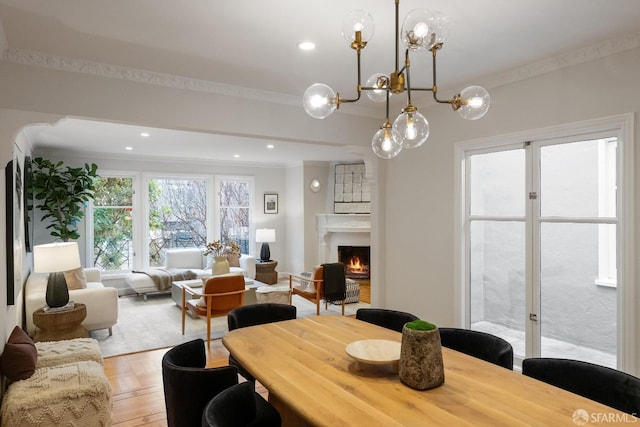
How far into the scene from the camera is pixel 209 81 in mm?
3428

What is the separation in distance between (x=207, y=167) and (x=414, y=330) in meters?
7.28

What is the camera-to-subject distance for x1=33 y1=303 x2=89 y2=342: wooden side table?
376 cm

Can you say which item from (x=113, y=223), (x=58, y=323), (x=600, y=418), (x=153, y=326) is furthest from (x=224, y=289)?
(x=113, y=223)

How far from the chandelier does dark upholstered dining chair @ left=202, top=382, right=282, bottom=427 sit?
1257mm

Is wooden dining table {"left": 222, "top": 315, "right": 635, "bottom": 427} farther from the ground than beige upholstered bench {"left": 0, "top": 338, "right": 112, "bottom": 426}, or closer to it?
farther from the ground

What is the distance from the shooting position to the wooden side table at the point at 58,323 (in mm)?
3758

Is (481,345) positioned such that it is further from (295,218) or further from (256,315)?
(295,218)

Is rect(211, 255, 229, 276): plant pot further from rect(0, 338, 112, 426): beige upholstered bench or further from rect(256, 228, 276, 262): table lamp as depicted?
rect(0, 338, 112, 426): beige upholstered bench

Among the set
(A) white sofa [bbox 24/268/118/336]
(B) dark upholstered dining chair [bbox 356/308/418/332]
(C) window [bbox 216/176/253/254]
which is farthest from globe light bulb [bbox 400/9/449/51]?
(C) window [bbox 216/176/253/254]

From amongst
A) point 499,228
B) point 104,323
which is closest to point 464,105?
point 499,228

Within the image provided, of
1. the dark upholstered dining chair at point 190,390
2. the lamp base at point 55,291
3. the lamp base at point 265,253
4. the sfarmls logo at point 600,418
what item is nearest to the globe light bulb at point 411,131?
the sfarmls logo at point 600,418

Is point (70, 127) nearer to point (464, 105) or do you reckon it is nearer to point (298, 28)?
point (298, 28)

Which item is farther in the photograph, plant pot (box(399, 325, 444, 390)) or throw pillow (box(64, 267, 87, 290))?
throw pillow (box(64, 267, 87, 290))

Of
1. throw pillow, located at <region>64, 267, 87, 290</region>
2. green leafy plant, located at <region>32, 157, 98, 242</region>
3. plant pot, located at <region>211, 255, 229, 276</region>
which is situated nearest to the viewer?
throw pillow, located at <region>64, 267, 87, 290</region>
